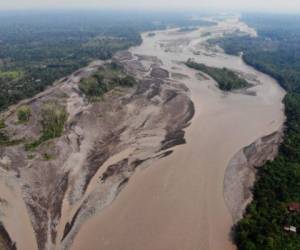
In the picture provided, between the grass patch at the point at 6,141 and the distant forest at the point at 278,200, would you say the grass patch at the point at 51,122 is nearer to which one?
the grass patch at the point at 6,141

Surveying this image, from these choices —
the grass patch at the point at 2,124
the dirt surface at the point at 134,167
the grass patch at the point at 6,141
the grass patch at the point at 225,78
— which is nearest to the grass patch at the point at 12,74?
the dirt surface at the point at 134,167

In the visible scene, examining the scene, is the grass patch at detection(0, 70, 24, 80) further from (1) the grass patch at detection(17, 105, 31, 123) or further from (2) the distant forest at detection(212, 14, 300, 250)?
(2) the distant forest at detection(212, 14, 300, 250)

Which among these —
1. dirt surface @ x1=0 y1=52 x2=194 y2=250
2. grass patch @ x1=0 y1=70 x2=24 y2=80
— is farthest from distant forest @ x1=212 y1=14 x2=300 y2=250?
grass patch @ x1=0 y1=70 x2=24 y2=80

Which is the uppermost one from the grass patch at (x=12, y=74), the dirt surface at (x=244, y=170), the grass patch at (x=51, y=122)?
the grass patch at (x=51, y=122)

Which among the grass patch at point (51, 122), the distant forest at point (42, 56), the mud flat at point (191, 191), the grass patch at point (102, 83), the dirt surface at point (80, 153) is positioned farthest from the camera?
the distant forest at point (42, 56)

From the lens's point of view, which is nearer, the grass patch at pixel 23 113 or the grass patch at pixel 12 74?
the grass patch at pixel 23 113
